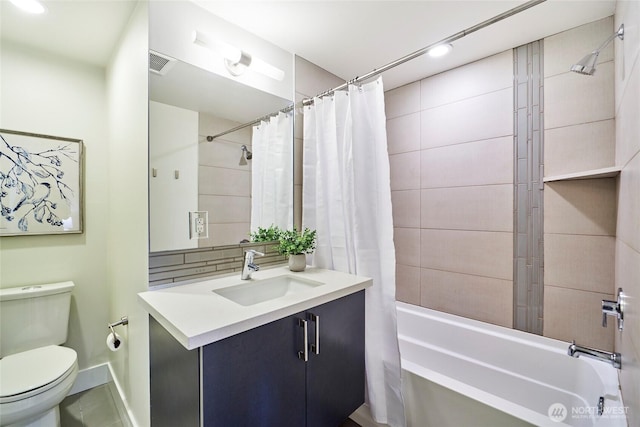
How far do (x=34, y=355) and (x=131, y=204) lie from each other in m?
1.03

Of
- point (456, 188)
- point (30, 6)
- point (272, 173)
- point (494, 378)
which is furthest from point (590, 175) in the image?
point (30, 6)

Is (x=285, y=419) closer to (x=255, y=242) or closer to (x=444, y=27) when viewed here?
(x=255, y=242)

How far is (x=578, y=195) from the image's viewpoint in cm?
155

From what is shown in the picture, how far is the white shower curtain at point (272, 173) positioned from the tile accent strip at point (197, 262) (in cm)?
19

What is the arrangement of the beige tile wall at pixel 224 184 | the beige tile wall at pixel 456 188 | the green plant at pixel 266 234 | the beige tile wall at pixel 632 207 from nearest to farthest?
the beige tile wall at pixel 632 207 < the beige tile wall at pixel 224 184 < the green plant at pixel 266 234 < the beige tile wall at pixel 456 188

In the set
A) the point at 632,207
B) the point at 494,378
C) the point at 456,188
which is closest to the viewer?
the point at 632,207

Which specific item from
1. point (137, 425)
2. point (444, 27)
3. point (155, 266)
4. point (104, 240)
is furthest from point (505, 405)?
point (104, 240)

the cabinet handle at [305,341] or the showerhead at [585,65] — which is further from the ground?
the showerhead at [585,65]

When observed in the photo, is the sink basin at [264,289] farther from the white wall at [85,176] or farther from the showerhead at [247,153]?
the white wall at [85,176]

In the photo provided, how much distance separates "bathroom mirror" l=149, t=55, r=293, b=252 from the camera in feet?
4.19

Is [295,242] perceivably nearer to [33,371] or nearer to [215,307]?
[215,307]

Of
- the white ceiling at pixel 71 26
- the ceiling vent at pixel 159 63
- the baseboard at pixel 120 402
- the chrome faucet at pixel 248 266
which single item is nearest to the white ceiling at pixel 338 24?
the white ceiling at pixel 71 26

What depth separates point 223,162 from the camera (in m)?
1.54

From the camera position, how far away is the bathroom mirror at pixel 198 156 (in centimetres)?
128
